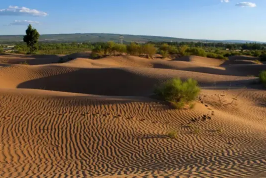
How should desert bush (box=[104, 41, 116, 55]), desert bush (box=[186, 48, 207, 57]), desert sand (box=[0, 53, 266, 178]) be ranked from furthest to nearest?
desert bush (box=[186, 48, 207, 57]) → desert bush (box=[104, 41, 116, 55]) → desert sand (box=[0, 53, 266, 178])

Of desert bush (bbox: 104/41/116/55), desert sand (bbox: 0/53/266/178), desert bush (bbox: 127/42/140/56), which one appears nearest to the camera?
desert sand (bbox: 0/53/266/178)

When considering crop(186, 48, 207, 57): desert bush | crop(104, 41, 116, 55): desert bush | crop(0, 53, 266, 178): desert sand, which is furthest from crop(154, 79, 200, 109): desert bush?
crop(186, 48, 207, 57): desert bush

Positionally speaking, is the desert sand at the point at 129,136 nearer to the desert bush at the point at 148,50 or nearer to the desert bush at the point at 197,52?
the desert bush at the point at 148,50

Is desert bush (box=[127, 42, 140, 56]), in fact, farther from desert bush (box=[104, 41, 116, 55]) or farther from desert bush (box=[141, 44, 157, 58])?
desert bush (box=[104, 41, 116, 55])

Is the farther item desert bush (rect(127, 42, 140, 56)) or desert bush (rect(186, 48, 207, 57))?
desert bush (rect(186, 48, 207, 57))

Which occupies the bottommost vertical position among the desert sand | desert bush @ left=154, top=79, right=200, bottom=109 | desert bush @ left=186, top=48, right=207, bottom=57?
the desert sand

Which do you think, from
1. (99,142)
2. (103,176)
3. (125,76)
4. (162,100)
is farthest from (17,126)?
(125,76)

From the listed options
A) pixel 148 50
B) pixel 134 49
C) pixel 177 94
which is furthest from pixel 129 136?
pixel 134 49

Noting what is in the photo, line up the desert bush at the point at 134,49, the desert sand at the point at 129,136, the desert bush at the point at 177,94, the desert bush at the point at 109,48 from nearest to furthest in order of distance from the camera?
the desert sand at the point at 129,136 < the desert bush at the point at 177,94 < the desert bush at the point at 109,48 < the desert bush at the point at 134,49

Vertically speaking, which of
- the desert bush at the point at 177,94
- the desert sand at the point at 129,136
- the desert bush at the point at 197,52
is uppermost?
the desert bush at the point at 197,52

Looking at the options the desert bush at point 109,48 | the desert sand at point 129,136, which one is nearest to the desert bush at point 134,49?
the desert bush at point 109,48

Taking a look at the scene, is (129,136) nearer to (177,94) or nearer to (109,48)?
(177,94)

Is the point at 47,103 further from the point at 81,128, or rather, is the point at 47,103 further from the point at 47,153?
the point at 47,153

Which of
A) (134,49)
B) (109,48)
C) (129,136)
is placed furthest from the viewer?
(134,49)
